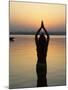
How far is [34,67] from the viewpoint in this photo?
6.68 ft

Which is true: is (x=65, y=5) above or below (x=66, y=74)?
above

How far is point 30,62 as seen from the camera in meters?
2.03

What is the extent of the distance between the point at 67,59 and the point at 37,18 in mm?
570

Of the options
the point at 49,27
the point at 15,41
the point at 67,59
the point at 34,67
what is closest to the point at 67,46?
the point at 67,59

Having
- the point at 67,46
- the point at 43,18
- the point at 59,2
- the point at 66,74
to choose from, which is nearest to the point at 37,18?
the point at 43,18

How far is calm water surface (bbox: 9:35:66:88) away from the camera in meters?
1.97

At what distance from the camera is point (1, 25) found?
1.95 m

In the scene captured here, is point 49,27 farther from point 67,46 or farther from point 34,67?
point 34,67

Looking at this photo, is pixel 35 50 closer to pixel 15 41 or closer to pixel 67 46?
pixel 15 41

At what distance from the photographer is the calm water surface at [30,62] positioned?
197 cm

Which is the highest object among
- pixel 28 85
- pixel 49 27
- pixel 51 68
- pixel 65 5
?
pixel 65 5

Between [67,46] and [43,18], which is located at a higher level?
[43,18]

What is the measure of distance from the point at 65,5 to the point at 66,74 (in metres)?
0.77

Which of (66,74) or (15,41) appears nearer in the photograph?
(15,41)
